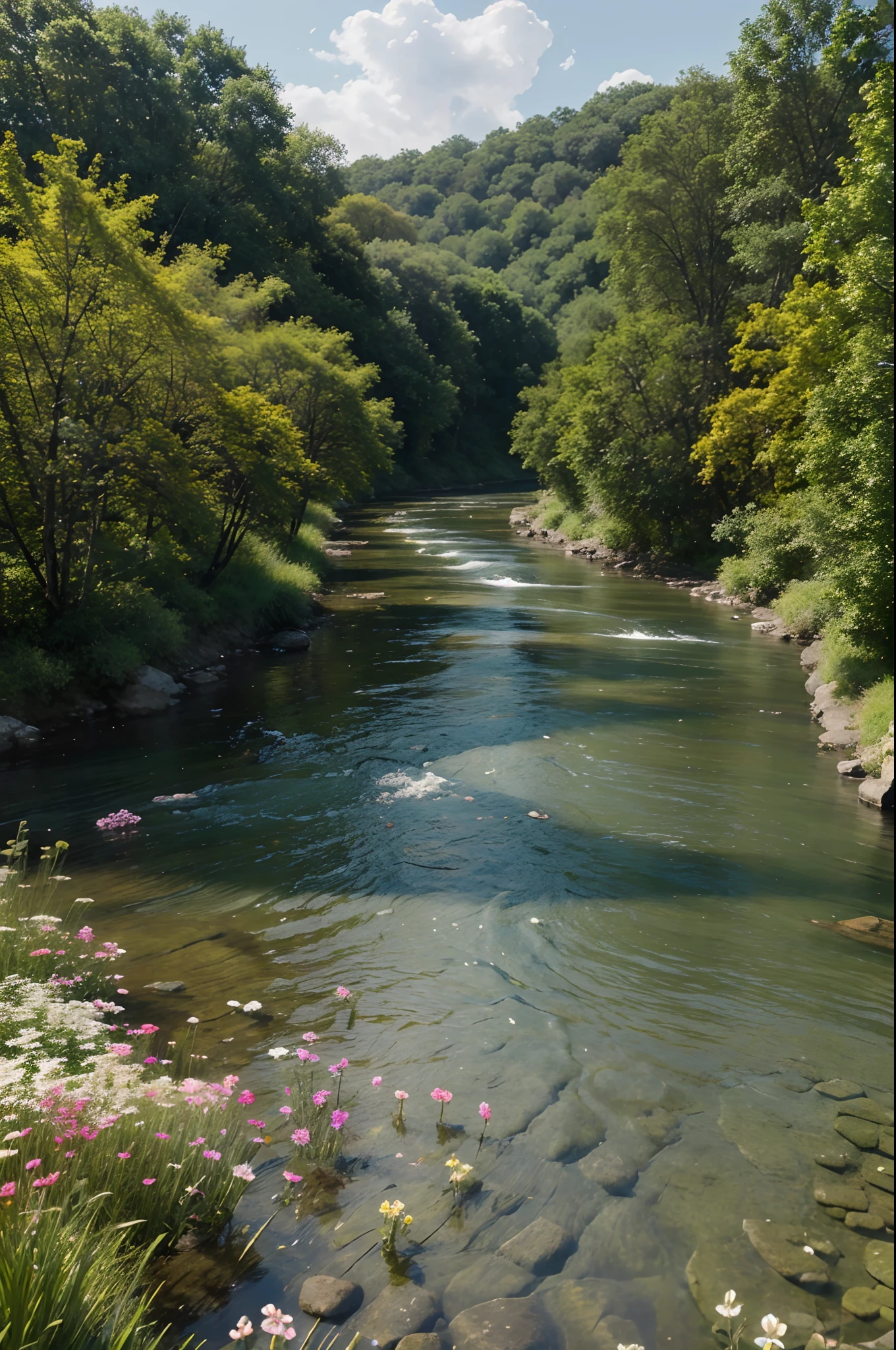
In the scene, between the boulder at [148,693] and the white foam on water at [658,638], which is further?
the white foam on water at [658,638]

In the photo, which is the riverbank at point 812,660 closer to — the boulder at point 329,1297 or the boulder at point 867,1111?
the boulder at point 867,1111

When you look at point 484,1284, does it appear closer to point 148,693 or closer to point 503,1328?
point 503,1328

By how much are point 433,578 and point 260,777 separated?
2090cm

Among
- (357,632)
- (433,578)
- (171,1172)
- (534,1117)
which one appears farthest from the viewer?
(433,578)

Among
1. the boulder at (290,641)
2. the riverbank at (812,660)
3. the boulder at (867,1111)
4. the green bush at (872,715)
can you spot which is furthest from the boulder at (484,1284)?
the boulder at (290,641)

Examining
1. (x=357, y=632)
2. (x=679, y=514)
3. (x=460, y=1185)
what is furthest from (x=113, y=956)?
(x=679, y=514)

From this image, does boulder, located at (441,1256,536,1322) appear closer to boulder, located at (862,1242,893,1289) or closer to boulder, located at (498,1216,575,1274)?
boulder, located at (498,1216,575,1274)

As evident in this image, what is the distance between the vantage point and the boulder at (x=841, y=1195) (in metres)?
4.89

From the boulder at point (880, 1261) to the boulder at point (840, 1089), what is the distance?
1298 millimetres

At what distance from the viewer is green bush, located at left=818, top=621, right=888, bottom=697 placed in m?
13.3

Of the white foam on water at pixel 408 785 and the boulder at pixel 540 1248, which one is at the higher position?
the white foam on water at pixel 408 785

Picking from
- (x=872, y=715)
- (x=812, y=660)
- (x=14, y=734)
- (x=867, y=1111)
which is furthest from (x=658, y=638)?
(x=867, y=1111)

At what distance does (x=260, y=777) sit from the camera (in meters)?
13.0

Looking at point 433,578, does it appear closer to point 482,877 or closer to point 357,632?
point 357,632
